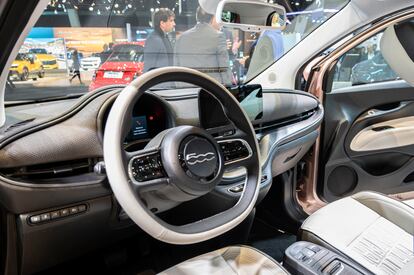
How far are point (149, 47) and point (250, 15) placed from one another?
0.73 meters

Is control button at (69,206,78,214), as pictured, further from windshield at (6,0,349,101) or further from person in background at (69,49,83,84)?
person in background at (69,49,83,84)

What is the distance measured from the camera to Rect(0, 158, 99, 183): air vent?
1095mm

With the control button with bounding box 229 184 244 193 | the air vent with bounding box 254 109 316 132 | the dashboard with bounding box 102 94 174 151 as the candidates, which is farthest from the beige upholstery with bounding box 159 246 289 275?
the air vent with bounding box 254 109 316 132

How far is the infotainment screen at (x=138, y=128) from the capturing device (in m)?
1.35

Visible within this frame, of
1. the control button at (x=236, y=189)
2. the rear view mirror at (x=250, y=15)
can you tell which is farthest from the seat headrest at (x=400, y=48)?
the control button at (x=236, y=189)

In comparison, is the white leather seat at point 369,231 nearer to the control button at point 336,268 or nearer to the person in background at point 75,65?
the control button at point 336,268

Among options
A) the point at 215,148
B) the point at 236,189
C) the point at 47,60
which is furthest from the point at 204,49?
the point at 215,148

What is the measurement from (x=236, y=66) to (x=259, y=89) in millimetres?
412

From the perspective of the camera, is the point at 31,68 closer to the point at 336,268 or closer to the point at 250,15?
the point at 250,15

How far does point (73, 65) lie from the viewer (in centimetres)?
207

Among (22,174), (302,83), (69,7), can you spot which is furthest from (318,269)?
(69,7)

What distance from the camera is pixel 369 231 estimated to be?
1.46 m

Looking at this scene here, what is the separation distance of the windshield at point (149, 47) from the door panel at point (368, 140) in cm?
52

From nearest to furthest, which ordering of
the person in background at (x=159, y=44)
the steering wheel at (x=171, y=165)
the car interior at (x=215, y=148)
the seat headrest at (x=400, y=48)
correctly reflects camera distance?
the steering wheel at (x=171, y=165) < the car interior at (x=215, y=148) < the person in background at (x=159, y=44) < the seat headrest at (x=400, y=48)
